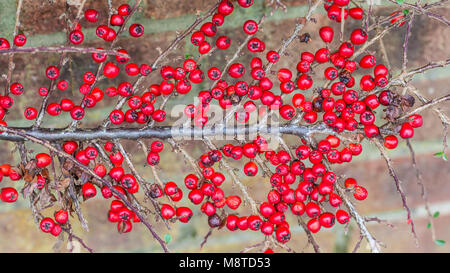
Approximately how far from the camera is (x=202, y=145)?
1033 mm

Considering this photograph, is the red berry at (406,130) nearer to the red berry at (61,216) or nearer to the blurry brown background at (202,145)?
the blurry brown background at (202,145)

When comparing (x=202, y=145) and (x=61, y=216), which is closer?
(x=61, y=216)

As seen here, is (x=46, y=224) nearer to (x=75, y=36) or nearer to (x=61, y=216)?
(x=61, y=216)

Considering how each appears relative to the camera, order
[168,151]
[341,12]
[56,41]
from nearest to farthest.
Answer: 1. [341,12]
2. [56,41]
3. [168,151]

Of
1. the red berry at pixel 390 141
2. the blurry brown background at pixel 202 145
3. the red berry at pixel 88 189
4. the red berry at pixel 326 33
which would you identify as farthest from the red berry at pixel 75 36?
the red berry at pixel 390 141

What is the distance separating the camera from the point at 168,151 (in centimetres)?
105

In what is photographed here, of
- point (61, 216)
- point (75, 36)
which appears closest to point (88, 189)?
point (61, 216)

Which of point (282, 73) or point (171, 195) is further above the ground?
point (282, 73)

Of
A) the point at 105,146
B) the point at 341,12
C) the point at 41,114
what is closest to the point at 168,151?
the point at 105,146

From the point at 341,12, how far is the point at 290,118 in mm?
218

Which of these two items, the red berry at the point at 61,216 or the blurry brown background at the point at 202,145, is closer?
the red berry at the point at 61,216

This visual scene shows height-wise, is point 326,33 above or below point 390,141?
above

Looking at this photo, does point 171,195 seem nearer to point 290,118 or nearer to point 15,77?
point 290,118

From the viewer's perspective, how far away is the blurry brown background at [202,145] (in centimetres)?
92
